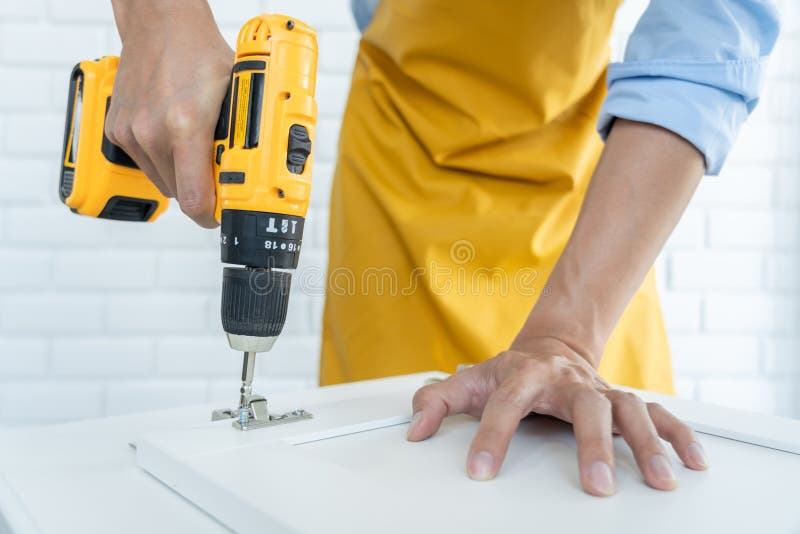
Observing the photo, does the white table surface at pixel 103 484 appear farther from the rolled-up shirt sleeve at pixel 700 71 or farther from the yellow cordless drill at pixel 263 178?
the rolled-up shirt sleeve at pixel 700 71

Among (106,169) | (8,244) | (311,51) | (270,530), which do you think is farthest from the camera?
(8,244)

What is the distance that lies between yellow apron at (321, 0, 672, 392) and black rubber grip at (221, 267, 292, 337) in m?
0.29

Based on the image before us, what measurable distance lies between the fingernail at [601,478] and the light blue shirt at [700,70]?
0.34 metres

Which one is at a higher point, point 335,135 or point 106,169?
point 335,135

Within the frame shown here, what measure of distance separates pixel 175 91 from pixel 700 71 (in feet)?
1.58

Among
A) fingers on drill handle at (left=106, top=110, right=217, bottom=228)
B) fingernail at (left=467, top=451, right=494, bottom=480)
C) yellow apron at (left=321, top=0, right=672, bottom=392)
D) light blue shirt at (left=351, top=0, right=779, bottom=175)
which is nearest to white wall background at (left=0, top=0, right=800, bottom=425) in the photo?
yellow apron at (left=321, top=0, right=672, bottom=392)

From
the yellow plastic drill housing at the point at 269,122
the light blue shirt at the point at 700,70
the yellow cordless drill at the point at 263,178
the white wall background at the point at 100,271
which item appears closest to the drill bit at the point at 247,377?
the yellow cordless drill at the point at 263,178

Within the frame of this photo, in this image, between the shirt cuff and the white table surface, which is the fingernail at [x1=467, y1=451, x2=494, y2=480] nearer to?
the white table surface

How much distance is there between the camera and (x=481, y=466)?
1.44 feet

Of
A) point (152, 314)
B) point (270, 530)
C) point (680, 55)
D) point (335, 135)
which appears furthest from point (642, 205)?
point (152, 314)

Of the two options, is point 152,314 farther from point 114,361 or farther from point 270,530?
point 270,530

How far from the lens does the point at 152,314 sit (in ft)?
4.35

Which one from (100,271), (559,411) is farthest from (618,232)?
(100,271)

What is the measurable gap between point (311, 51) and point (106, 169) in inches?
12.4
